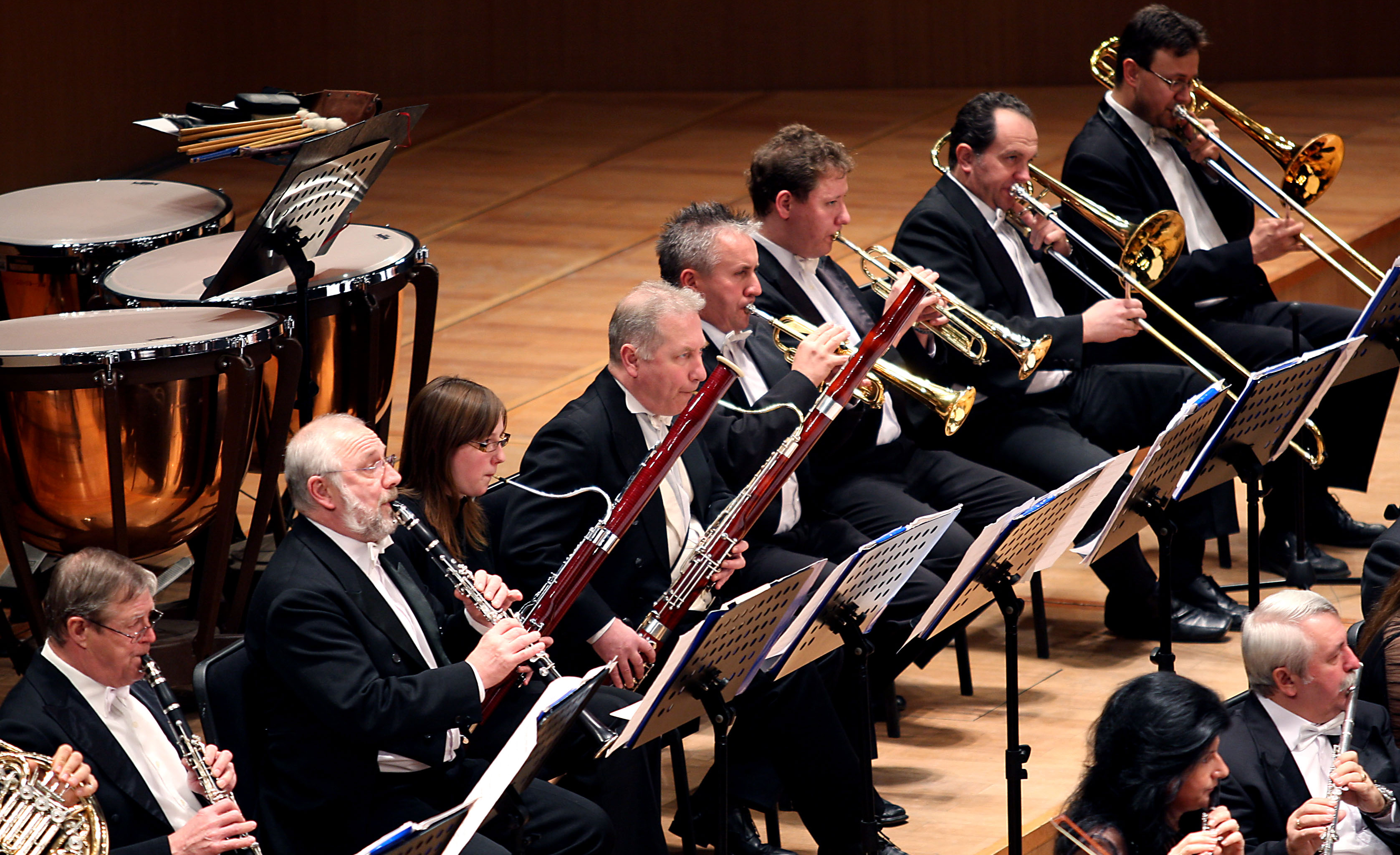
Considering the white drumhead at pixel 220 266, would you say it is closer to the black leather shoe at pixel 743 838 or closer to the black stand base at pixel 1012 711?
the black leather shoe at pixel 743 838

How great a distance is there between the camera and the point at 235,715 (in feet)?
9.11

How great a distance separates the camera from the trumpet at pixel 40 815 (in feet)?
7.79

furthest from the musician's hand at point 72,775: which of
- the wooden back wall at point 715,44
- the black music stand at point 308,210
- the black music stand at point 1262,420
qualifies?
the wooden back wall at point 715,44

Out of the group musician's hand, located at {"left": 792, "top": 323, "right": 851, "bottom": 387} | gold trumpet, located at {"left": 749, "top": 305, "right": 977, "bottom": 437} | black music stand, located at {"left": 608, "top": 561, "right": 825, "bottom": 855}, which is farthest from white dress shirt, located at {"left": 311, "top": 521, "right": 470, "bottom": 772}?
gold trumpet, located at {"left": 749, "top": 305, "right": 977, "bottom": 437}

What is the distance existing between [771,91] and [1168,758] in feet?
21.7

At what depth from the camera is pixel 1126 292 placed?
4539mm

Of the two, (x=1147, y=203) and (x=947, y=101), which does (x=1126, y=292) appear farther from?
(x=947, y=101)

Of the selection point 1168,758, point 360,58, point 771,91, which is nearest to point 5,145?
point 360,58

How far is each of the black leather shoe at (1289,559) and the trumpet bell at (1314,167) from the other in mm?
987

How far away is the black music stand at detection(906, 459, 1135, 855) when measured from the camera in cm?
301

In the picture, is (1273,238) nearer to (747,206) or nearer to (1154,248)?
(1154,248)

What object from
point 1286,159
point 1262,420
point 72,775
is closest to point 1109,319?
point 1262,420

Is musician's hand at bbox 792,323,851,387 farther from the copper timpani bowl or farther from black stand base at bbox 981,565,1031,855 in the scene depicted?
the copper timpani bowl

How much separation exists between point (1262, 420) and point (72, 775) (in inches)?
94.6
